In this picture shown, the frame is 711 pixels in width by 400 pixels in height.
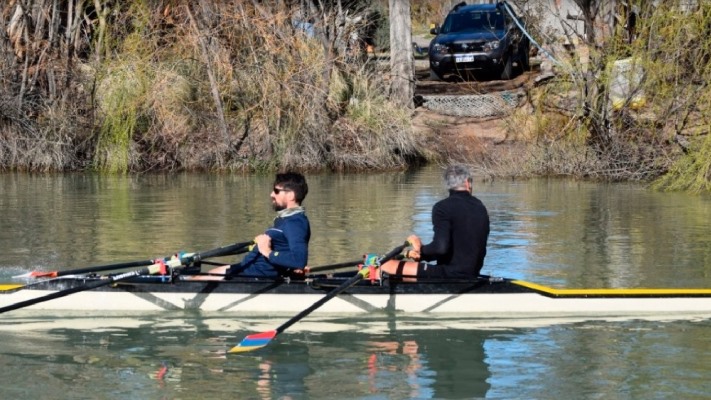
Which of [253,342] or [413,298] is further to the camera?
[413,298]

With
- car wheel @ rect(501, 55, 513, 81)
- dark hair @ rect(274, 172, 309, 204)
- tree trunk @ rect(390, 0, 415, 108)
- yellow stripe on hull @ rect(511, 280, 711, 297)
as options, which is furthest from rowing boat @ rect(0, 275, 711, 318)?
car wheel @ rect(501, 55, 513, 81)

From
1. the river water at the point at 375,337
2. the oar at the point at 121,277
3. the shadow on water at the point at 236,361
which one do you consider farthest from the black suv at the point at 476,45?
the shadow on water at the point at 236,361

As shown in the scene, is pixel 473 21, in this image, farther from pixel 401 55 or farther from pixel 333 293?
pixel 333 293

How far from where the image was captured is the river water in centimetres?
862

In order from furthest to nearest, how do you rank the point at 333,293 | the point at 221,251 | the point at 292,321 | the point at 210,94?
the point at 210,94 → the point at 221,251 → the point at 333,293 → the point at 292,321

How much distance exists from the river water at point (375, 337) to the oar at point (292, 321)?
0.12 m

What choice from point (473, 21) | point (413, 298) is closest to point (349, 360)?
point (413, 298)

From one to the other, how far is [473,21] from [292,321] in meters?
22.1

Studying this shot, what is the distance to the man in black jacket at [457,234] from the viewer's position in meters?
10.3

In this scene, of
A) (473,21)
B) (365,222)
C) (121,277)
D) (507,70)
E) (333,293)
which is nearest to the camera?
(333,293)

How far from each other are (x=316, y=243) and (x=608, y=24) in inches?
359

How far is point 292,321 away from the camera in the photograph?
9789mm

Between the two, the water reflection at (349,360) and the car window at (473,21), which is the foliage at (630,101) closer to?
the car window at (473,21)

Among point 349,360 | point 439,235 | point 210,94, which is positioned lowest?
point 349,360
